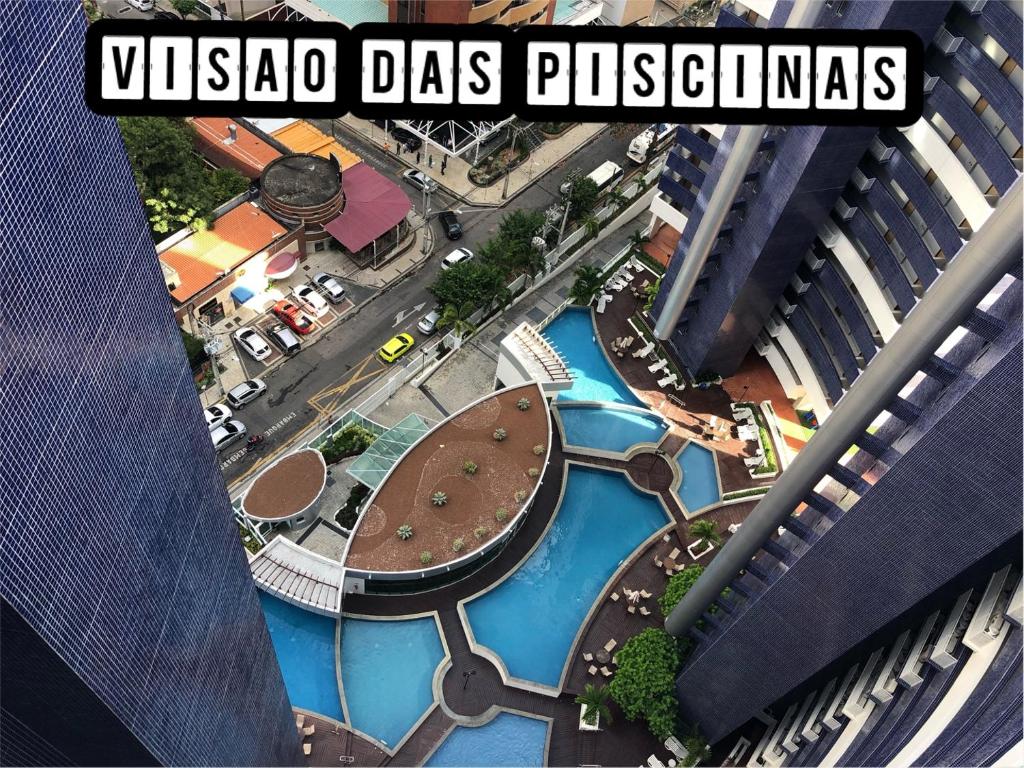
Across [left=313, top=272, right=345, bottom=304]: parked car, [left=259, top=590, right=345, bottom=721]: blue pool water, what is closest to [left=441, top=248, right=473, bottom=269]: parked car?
[left=313, top=272, right=345, bottom=304]: parked car

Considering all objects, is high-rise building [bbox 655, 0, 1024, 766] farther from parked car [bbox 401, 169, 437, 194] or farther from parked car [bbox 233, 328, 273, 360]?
parked car [bbox 233, 328, 273, 360]

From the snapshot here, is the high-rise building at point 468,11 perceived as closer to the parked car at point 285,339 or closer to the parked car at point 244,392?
the parked car at point 285,339

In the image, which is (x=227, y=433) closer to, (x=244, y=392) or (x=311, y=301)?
(x=244, y=392)

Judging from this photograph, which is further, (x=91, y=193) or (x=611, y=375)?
(x=611, y=375)

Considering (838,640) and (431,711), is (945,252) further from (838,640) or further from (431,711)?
(431,711)

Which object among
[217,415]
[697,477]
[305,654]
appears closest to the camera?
[305,654]

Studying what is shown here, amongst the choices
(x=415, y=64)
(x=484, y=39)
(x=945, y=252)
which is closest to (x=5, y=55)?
(x=415, y=64)

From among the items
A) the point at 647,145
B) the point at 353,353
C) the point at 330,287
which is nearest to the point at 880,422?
the point at 353,353
